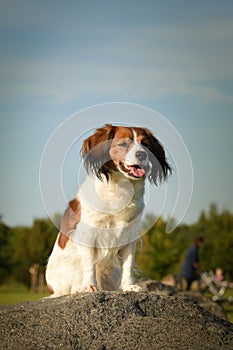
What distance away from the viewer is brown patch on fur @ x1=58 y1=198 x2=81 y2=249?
8156mm

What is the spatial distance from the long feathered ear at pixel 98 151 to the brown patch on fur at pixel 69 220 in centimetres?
45

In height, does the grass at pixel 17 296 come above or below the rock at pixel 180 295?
below

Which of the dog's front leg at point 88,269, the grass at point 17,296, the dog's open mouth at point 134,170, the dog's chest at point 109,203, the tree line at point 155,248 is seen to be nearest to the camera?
the dog's open mouth at point 134,170

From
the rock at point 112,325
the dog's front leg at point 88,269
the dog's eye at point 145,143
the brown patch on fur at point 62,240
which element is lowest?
the rock at point 112,325

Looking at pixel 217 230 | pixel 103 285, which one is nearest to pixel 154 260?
pixel 217 230

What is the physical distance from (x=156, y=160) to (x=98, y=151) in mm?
646

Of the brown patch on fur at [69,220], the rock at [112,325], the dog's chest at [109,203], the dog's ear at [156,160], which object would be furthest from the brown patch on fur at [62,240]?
the dog's ear at [156,160]

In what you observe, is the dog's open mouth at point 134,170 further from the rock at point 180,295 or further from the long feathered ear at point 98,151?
the rock at point 180,295

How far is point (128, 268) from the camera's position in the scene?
825 centimetres

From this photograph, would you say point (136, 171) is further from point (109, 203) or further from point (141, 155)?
point (109, 203)

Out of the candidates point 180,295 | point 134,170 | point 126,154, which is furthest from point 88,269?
point 180,295

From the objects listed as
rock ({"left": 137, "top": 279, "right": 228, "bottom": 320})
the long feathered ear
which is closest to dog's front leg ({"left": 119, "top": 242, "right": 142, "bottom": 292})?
the long feathered ear

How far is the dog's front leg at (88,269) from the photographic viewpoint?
8037 mm

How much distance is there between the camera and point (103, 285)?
862 centimetres
